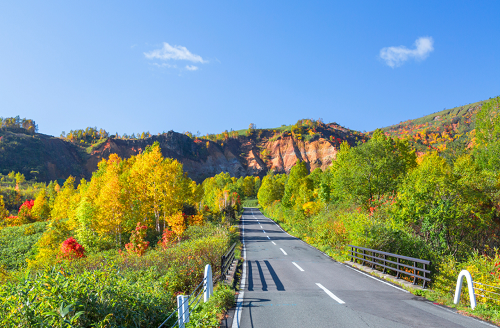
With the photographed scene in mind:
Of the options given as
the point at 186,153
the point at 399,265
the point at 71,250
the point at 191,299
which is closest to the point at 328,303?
the point at 191,299

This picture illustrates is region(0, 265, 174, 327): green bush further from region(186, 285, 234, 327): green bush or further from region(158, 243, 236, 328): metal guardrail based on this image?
region(186, 285, 234, 327): green bush

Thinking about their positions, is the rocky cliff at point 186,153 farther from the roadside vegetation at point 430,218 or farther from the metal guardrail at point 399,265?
the metal guardrail at point 399,265

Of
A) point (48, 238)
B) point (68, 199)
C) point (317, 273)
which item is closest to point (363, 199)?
point (317, 273)

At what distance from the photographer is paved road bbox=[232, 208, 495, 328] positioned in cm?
593

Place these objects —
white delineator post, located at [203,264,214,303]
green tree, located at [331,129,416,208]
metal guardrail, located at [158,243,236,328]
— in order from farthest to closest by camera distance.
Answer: green tree, located at [331,129,416,208] < white delineator post, located at [203,264,214,303] < metal guardrail, located at [158,243,236,328]

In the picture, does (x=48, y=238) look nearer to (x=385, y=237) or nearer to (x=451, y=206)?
(x=385, y=237)

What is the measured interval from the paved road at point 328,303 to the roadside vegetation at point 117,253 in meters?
1.21

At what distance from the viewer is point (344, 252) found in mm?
15602

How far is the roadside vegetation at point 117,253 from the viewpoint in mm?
3312

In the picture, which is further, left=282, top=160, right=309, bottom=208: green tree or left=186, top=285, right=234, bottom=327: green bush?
left=282, top=160, right=309, bottom=208: green tree

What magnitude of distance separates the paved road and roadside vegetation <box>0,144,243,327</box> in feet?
3.96

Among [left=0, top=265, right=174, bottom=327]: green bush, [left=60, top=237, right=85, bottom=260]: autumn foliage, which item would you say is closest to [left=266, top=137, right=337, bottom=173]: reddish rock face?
[left=60, top=237, right=85, bottom=260]: autumn foliage

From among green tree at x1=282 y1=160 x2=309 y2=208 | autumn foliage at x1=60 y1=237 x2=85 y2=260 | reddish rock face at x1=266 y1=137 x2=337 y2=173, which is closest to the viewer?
autumn foliage at x1=60 y1=237 x2=85 y2=260

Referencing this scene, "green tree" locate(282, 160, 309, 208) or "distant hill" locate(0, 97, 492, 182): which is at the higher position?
"distant hill" locate(0, 97, 492, 182)
